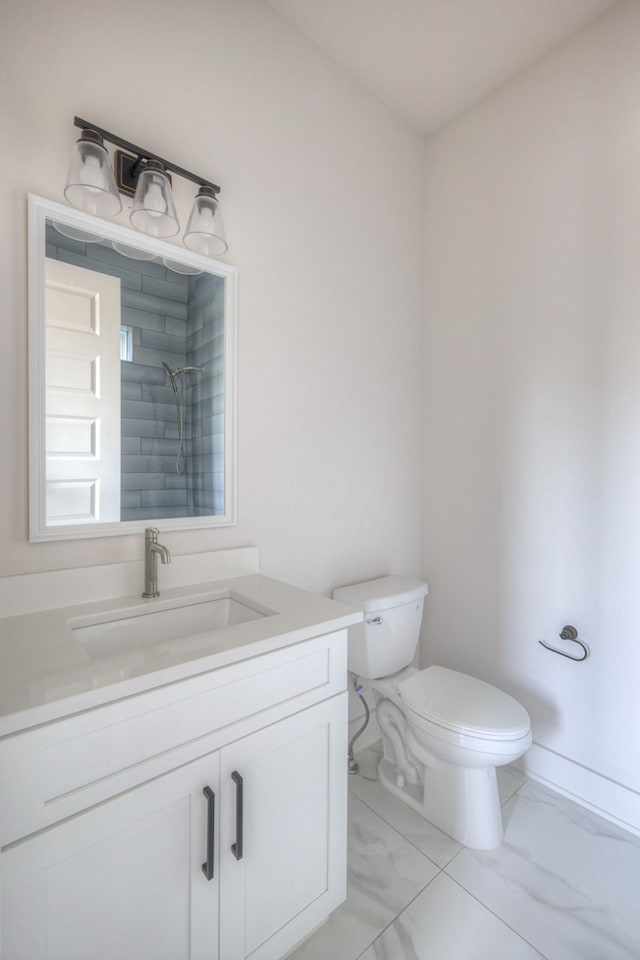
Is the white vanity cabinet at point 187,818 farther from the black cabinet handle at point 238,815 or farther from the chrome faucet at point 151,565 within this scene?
the chrome faucet at point 151,565

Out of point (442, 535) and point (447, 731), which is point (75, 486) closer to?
point (447, 731)

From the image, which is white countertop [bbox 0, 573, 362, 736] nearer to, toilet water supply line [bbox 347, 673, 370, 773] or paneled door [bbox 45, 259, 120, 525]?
paneled door [bbox 45, 259, 120, 525]

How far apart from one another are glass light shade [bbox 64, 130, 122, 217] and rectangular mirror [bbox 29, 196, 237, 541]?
1.6 inches

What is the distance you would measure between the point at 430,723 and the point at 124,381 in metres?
1.40

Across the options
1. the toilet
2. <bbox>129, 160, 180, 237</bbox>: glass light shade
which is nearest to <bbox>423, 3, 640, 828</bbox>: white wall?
the toilet

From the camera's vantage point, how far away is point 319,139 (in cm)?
165

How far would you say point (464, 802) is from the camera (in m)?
1.41

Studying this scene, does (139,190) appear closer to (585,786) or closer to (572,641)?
(572,641)

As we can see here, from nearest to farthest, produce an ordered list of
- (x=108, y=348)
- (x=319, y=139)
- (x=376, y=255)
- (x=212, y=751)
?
(x=212, y=751)
(x=108, y=348)
(x=319, y=139)
(x=376, y=255)

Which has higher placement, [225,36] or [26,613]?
[225,36]

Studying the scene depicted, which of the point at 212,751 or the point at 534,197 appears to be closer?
the point at 212,751

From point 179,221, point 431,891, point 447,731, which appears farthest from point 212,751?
point 179,221

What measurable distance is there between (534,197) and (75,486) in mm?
1931

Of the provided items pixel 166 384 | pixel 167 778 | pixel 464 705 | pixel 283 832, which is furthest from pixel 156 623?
pixel 464 705
